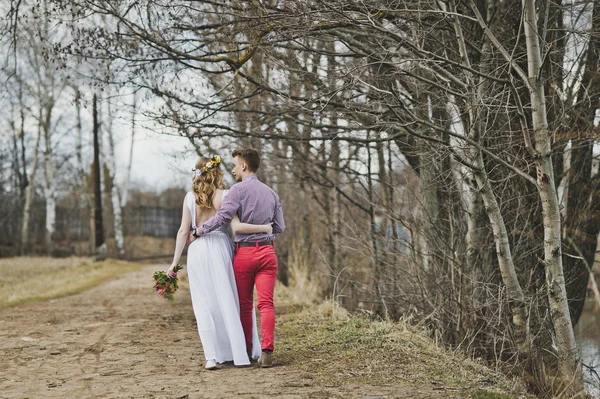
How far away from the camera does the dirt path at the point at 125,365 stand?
19.4 feet

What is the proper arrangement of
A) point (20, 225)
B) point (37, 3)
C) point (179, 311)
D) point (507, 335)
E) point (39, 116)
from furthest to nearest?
point (20, 225)
point (39, 116)
point (179, 311)
point (37, 3)
point (507, 335)

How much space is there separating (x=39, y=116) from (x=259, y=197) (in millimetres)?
30471

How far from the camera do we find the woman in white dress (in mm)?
7145

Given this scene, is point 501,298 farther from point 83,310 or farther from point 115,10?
point 83,310

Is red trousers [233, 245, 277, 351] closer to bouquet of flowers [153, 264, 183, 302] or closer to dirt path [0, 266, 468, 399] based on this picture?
dirt path [0, 266, 468, 399]

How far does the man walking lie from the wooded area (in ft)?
3.73

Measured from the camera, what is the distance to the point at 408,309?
10305 mm

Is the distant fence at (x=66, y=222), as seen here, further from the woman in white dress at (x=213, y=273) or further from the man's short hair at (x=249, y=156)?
the man's short hair at (x=249, y=156)

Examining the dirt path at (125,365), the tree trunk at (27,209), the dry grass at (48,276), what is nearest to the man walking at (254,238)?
the dirt path at (125,365)

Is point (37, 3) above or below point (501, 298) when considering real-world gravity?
above

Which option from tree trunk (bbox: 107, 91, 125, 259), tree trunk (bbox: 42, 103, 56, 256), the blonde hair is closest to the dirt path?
the blonde hair

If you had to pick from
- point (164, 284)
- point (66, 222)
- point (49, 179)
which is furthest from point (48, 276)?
point (164, 284)

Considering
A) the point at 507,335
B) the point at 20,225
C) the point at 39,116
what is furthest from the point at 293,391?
the point at 20,225

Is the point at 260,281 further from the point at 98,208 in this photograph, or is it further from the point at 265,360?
the point at 98,208
